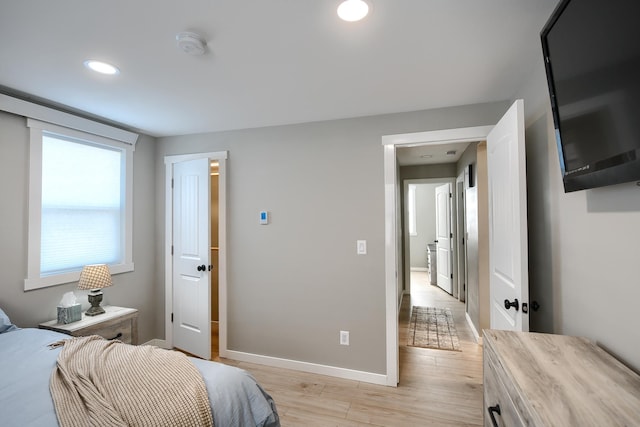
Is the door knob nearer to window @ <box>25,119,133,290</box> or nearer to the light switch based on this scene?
the light switch

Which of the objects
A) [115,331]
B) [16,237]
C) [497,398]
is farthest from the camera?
[115,331]

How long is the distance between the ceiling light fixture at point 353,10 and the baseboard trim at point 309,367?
8.60ft

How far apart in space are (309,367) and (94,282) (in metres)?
2.01

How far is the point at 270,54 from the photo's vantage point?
1.63 meters

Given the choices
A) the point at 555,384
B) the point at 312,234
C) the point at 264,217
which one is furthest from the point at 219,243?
the point at 555,384

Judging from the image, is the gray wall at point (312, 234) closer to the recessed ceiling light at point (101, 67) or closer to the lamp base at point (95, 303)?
the lamp base at point (95, 303)

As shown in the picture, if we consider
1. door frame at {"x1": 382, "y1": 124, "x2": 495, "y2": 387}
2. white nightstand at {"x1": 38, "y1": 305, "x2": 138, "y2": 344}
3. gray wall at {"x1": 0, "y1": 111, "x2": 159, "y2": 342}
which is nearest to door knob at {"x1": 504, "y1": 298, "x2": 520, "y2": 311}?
door frame at {"x1": 382, "y1": 124, "x2": 495, "y2": 387}

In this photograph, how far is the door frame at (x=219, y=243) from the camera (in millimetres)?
2998

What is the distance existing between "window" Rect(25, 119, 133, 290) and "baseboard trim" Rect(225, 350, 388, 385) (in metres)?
1.52

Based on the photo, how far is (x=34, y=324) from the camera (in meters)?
2.23

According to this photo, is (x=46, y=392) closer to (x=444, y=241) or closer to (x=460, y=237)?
(x=460, y=237)

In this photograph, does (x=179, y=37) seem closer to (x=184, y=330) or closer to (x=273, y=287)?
(x=273, y=287)

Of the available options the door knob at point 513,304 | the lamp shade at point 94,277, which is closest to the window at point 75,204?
the lamp shade at point 94,277

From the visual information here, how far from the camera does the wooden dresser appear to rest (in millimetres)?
736
